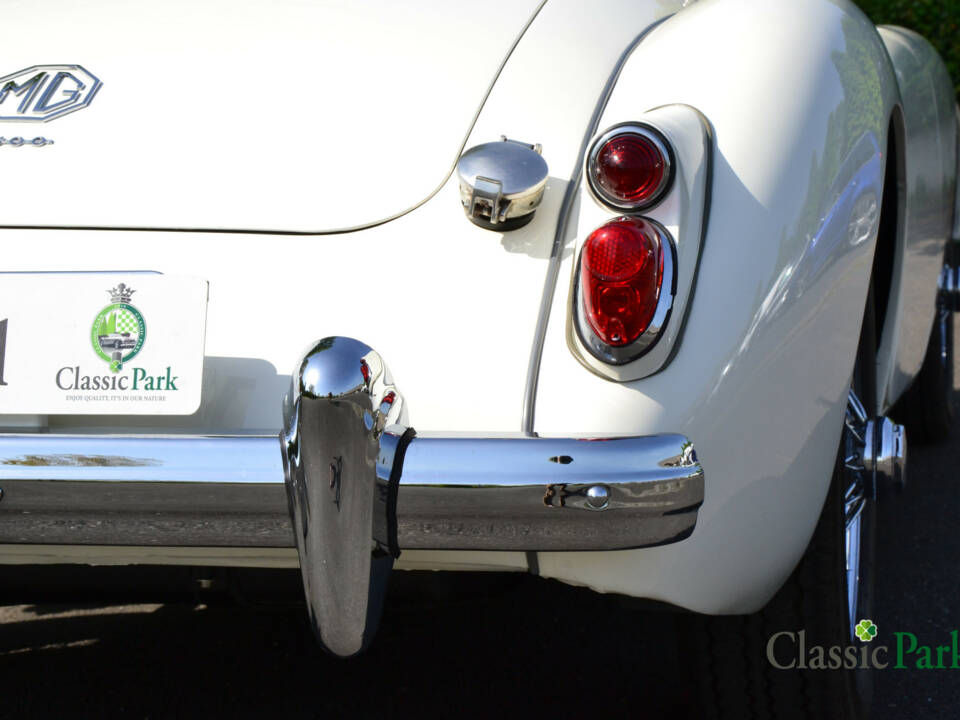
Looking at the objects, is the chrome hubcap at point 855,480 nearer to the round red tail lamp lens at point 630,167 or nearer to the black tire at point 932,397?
the round red tail lamp lens at point 630,167

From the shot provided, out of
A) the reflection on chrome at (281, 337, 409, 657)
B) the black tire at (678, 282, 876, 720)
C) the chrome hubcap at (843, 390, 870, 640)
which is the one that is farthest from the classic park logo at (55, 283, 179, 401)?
the chrome hubcap at (843, 390, 870, 640)

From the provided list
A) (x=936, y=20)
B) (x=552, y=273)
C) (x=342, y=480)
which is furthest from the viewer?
(x=936, y=20)

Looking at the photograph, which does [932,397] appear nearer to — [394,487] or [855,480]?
[855,480]

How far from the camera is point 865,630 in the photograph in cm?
197

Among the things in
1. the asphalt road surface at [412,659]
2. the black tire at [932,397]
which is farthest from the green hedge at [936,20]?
the asphalt road surface at [412,659]

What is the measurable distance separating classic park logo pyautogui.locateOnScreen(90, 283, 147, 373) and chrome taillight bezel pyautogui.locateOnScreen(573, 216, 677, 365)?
21.9 inches

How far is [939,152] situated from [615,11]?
1377mm

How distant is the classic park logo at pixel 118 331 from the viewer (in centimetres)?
144

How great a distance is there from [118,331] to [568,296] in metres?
0.58

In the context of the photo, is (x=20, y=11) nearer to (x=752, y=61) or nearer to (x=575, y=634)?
(x=752, y=61)

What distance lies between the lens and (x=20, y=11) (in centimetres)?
196

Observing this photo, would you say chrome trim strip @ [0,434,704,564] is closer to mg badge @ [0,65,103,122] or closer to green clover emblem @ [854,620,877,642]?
mg badge @ [0,65,103,122]

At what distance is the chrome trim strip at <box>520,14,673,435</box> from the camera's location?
4.69ft

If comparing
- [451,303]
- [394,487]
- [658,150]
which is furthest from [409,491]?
[658,150]
